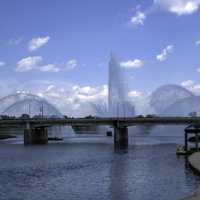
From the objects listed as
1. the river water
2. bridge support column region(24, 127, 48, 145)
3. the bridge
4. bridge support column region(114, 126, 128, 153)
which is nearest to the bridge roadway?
the bridge

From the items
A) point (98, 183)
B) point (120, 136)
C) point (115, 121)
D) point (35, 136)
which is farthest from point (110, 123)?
point (98, 183)

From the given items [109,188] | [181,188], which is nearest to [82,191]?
[109,188]

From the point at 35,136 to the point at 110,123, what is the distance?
34763mm

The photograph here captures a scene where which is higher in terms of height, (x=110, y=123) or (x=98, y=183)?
(x=110, y=123)

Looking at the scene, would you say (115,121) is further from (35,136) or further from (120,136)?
(35,136)

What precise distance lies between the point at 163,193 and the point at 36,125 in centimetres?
14164

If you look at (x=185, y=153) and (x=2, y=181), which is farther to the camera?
(x=185, y=153)

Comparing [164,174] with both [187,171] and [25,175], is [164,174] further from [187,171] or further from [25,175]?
[25,175]

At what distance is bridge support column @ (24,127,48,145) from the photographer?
174250 mm

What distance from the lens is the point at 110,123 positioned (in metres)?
168

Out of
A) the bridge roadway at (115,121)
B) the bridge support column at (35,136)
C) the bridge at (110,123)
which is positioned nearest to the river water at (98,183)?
the bridge at (110,123)

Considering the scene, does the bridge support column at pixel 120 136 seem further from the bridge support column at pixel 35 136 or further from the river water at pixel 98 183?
the river water at pixel 98 183

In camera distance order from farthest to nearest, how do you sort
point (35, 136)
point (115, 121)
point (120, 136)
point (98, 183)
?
point (35, 136), point (115, 121), point (120, 136), point (98, 183)

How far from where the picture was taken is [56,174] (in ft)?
198
